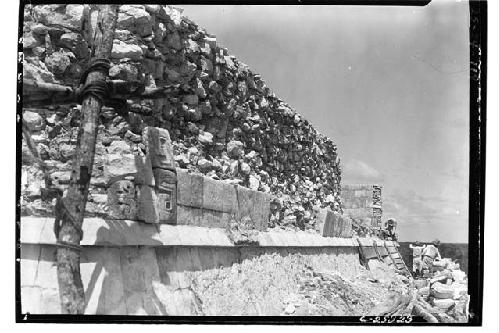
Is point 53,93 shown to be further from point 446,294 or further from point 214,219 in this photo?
point 446,294

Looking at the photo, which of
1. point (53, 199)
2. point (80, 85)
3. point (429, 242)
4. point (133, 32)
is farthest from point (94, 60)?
point (429, 242)

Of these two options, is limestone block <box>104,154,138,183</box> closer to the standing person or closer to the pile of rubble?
the pile of rubble

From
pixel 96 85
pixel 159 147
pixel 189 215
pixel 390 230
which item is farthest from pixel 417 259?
pixel 96 85

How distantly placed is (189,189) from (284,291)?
1401 mm

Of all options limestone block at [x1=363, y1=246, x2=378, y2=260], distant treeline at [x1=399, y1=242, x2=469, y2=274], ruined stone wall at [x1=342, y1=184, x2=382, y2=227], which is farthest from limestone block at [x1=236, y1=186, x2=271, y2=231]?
ruined stone wall at [x1=342, y1=184, x2=382, y2=227]

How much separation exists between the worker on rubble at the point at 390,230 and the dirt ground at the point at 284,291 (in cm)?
139

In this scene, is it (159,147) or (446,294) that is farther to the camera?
(446,294)

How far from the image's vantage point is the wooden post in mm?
4973

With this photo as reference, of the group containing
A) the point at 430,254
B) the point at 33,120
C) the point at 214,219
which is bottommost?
the point at 430,254

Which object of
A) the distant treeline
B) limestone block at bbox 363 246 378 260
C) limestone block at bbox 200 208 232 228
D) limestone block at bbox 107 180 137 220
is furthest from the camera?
limestone block at bbox 363 246 378 260

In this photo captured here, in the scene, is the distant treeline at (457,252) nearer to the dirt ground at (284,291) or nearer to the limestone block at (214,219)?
the dirt ground at (284,291)

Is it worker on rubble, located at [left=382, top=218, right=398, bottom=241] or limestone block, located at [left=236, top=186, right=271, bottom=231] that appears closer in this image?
limestone block, located at [left=236, top=186, right=271, bottom=231]

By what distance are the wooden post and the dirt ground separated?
1.23 metres

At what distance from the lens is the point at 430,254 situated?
22.7 ft
